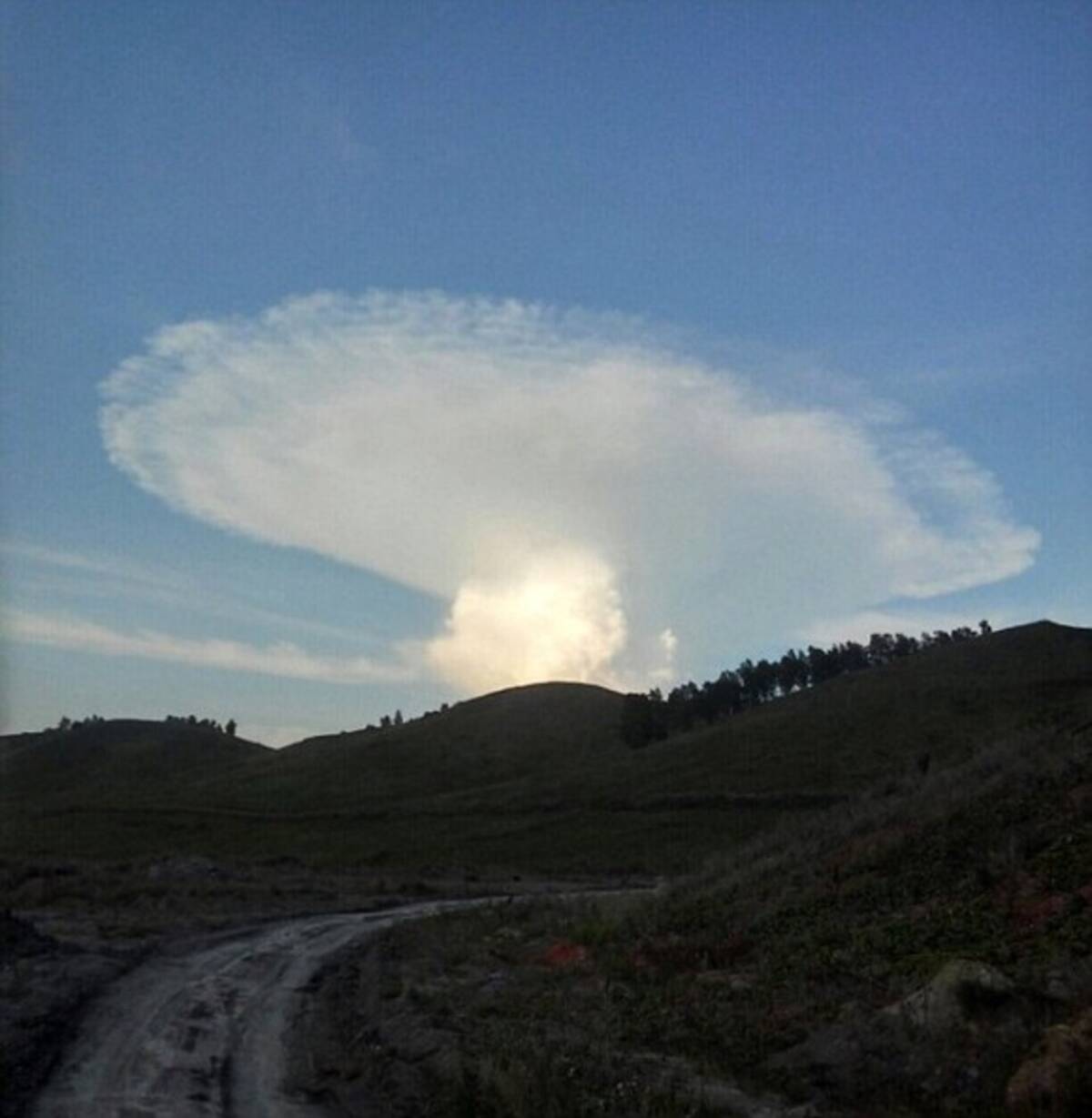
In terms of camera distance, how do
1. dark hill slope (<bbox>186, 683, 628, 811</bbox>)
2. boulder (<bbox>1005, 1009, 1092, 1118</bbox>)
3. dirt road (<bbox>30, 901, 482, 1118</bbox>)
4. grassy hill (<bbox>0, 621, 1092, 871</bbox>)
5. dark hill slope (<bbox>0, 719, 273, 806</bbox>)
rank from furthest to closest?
dark hill slope (<bbox>0, 719, 273, 806</bbox>) → dark hill slope (<bbox>186, 683, 628, 811</bbox>) → grassy hill (<bbox>0, 621, 1092, 871</bbox>) → dirt road (<bbox>30, 901, 482, 1118</bbox>) → boulder (<bbox>1005, 1009, 1092, 1118</bbox>)

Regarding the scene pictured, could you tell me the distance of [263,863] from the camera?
6338 centimetres

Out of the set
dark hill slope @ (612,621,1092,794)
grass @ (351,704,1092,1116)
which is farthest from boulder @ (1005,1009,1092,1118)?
dark hill slope @ (612,621,1092,794)

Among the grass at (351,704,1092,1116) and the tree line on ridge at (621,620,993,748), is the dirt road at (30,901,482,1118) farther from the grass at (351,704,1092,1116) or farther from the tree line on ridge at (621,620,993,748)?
the tree line on ridge at (621,620,993,748)

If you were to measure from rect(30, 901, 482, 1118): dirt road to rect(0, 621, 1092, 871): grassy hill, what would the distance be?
19.7 metres

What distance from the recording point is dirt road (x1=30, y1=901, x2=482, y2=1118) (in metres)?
13.7

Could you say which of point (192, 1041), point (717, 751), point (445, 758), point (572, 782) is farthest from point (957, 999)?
point (445, 758)

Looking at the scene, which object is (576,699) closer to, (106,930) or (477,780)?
(477,780)

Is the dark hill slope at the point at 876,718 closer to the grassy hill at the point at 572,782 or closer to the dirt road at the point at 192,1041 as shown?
the grassy hill at the point at 572,782

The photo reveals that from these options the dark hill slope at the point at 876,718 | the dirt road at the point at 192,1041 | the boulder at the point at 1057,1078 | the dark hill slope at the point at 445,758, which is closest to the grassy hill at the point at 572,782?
the dark hill slope at the point at 876,718

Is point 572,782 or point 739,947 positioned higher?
point 572,782

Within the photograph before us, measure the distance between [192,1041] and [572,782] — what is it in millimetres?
101341

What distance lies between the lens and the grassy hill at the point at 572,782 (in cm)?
8181

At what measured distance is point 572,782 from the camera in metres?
117

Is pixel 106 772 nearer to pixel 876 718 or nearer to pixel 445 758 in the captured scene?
pixel 445 758
